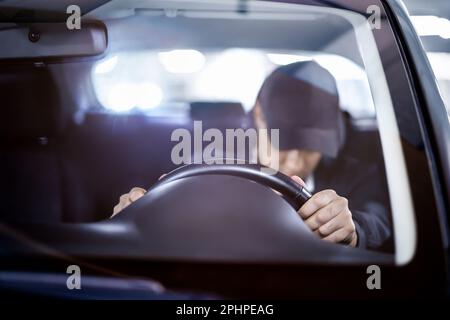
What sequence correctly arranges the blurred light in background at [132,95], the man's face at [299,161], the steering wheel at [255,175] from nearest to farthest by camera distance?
the steering wheel at [255,175] < the man's face at [299,161] < the blurred light in background at [132,95]

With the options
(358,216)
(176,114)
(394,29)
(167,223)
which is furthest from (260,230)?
(176,114)

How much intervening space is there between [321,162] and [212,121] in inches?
19.1

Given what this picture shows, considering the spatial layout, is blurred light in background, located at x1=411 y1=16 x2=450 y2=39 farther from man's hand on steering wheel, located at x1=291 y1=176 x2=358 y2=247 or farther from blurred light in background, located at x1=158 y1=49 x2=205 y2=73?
man's hand on steering wheel, located at x1=291 y1=176 x2=358 y2=247

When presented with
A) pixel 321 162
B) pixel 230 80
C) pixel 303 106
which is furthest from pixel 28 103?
pixel 321 162

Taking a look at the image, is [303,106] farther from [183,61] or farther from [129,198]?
[129,198]

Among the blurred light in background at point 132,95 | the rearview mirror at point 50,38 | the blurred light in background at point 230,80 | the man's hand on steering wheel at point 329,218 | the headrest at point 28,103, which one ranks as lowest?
the man's hand on steering wheel at point 329,218

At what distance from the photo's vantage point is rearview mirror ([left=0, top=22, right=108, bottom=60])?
1315 mm

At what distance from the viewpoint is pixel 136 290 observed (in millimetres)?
1175

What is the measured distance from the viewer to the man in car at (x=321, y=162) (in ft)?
4.14

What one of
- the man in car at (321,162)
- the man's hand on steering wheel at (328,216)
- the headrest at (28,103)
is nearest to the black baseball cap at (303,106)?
the man in car at (321,162)

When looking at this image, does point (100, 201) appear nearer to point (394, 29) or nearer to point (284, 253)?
point (284, 253)

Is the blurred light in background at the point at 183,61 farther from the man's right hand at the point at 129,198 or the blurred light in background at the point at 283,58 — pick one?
the man's right hand at the point at 129,198

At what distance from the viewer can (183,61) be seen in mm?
1902

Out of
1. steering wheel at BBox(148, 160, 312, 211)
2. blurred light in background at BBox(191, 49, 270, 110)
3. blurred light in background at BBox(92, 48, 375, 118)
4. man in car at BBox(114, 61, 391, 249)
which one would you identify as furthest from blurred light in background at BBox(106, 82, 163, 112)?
steering wheel at BBox(148, 160, 312, 211)
